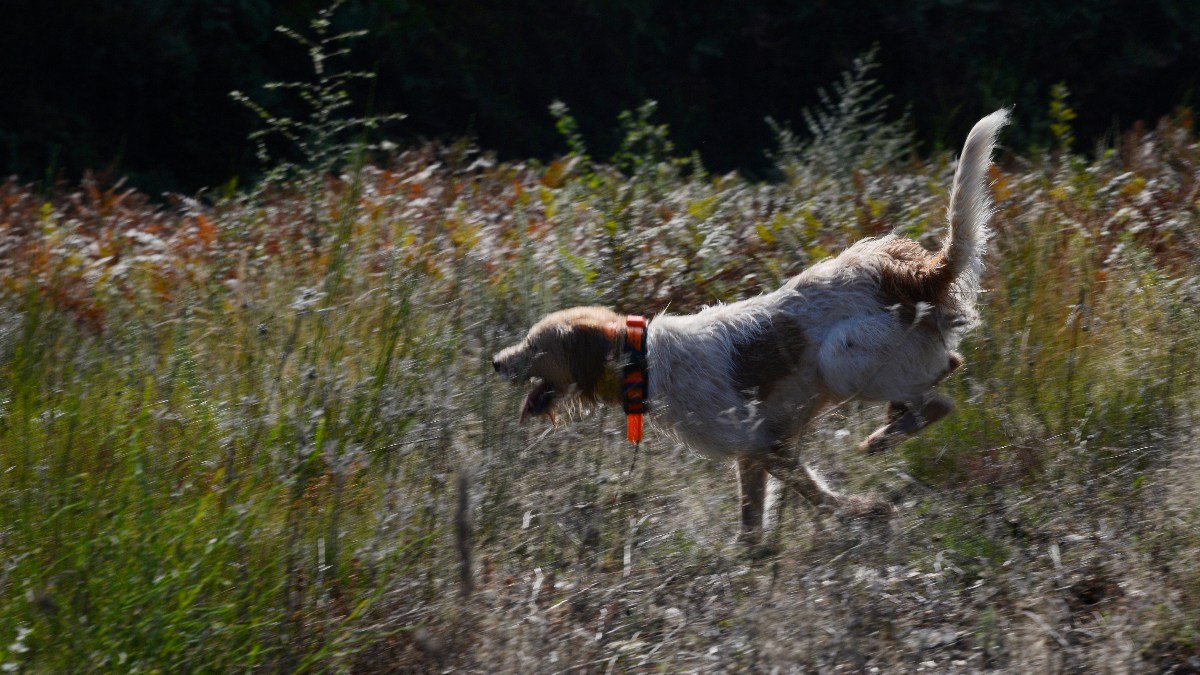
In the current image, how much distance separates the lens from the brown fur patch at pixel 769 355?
4.39 meters

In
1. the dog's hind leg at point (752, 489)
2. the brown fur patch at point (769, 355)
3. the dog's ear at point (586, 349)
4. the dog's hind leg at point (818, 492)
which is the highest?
Answer: the dog's ear at point (586, 349)

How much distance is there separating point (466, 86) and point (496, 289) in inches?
217

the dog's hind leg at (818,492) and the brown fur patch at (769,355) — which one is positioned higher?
the brown fur patch at (769,355)

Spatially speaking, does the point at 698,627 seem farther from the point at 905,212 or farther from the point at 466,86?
the point at 466,86

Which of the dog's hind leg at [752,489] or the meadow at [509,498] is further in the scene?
the dog's hind leg at [752,489]

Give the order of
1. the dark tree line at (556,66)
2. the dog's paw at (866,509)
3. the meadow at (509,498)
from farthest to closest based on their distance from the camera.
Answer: the dark tree line at (556,66) → the dog's paw at (866,509) → the meadow at (509,498)

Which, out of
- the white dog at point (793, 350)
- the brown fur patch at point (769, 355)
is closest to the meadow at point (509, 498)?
the white dog at point (793, 350)

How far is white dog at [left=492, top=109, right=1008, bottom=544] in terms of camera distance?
4266mm

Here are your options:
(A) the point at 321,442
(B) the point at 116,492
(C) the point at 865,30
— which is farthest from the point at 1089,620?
(C) the point at 865,30

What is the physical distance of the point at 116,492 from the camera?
3295mm

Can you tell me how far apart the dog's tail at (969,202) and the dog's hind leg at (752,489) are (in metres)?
0.97

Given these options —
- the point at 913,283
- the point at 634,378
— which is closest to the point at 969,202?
the point at 913,283

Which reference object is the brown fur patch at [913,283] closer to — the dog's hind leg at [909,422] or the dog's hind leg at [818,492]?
the dog's hind leg at [909,422]

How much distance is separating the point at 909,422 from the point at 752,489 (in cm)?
62
